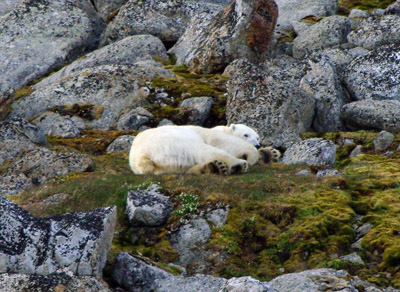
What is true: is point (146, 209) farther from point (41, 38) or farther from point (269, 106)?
point (41, 38)

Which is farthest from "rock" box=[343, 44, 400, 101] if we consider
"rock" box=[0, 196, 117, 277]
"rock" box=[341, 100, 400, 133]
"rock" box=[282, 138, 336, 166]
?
"rock" box=[0, 196, 117, 277]

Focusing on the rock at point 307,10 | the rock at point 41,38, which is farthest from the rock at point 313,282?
the rock at point 307,10

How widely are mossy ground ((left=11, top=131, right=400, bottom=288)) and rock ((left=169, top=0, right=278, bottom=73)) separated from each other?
762 inches

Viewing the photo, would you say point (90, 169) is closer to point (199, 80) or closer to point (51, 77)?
point (199, 80)

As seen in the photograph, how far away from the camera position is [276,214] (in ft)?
47.2

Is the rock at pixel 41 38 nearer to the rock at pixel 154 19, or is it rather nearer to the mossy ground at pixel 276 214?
the rock at pixel 154 19

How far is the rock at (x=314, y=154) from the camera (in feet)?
63.8

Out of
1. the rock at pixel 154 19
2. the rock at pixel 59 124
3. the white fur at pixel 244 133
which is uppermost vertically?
the white fur at pixel 244 133

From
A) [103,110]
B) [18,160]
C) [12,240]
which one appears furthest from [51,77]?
[12,240]

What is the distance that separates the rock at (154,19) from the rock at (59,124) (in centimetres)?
1323

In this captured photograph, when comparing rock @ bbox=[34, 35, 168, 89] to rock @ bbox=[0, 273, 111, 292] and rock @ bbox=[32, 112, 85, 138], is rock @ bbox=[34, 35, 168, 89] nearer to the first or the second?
rock @ bbox=[32, 112, 85, 138]

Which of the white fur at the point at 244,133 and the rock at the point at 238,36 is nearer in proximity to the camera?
the white fur at the point at 244,133

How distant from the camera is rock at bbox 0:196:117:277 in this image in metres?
10.6

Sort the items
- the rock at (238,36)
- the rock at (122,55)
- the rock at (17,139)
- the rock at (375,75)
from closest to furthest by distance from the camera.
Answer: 1. the rock at (17,139)
2. the rock at (375,75)
3. the rock at (238,36)
4. the rock at (122,55)
